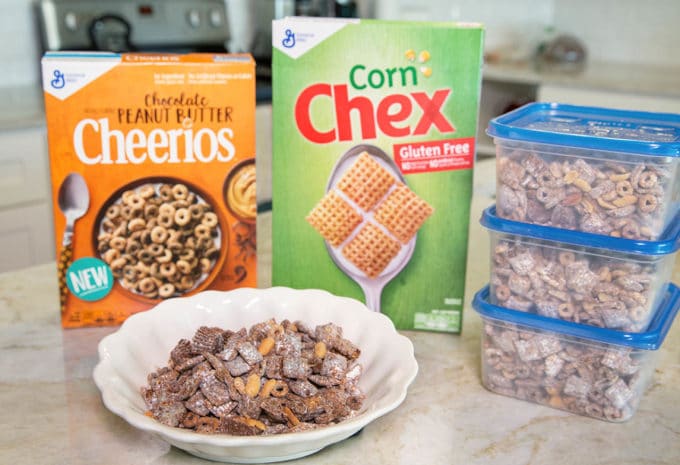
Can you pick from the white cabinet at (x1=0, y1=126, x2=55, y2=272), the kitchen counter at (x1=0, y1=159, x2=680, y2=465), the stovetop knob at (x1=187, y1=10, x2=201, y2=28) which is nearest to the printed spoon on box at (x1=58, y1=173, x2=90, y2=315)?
the kitchen counter at (x1=0, y1=159, x2=680, y2=465)

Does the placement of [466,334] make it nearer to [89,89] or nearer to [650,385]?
[650,385]

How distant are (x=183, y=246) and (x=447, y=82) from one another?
43 centimetres

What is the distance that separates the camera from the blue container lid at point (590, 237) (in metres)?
0.79

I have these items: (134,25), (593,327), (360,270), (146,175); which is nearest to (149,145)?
(146,175)

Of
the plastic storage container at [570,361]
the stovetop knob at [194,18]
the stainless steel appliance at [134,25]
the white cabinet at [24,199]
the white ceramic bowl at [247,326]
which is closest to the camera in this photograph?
the white ceramic bowl at [247,326]

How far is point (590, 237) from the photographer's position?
815 mm

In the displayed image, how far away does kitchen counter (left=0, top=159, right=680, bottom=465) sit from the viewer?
2.58 ft

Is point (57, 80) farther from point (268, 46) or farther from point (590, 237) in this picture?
point (268, 46)

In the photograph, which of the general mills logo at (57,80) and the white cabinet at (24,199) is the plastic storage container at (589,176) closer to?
the general mills logo at (57,80)

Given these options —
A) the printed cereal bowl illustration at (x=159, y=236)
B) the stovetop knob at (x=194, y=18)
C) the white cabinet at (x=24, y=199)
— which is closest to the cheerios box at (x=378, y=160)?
the printed cereal bowl illustration at (x=159, y=236)

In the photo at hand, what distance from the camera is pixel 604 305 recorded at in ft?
2.73

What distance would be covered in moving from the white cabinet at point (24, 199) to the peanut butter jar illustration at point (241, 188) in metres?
1.34

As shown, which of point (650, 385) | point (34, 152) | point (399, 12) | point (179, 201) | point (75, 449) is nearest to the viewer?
point (75, 449)

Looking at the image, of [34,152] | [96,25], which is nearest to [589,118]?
[34,152]
